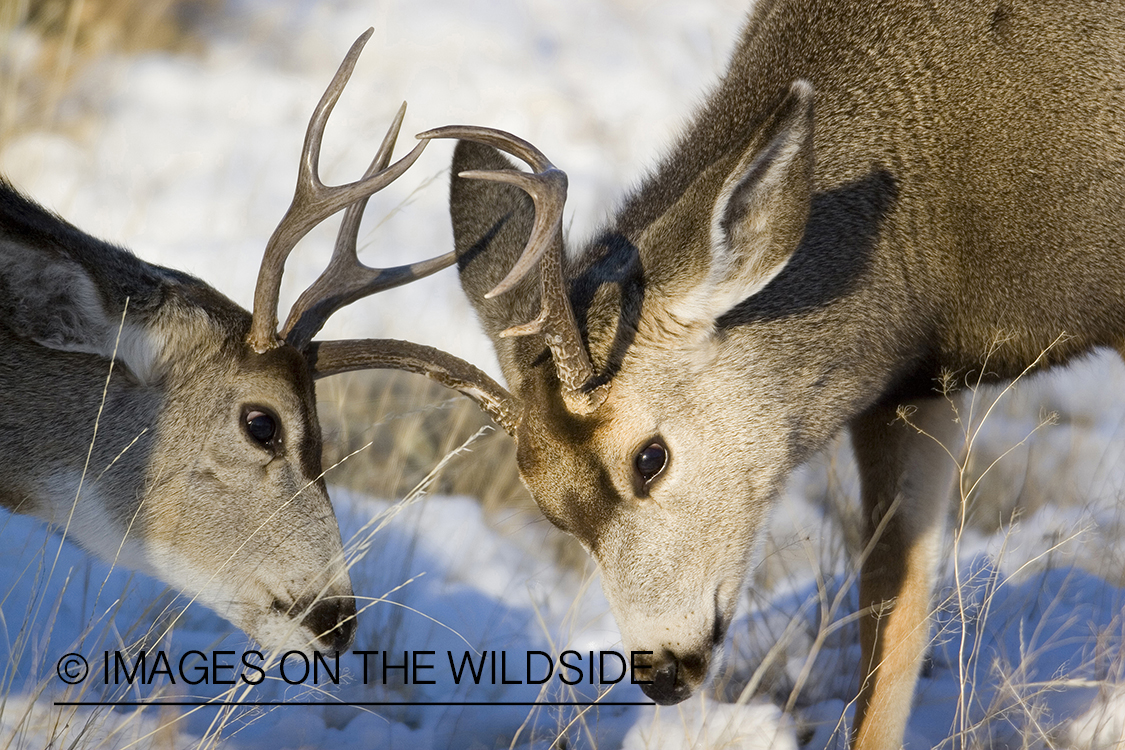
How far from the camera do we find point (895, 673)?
182 inches

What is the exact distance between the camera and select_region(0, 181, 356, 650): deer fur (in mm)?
4102

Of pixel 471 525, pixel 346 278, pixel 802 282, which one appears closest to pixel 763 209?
pixel 802 282

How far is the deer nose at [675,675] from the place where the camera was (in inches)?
151

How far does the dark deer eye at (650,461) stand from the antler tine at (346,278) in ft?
3.71

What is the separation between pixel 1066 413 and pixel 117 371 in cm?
618

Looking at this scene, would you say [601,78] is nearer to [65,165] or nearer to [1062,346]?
[65,165]

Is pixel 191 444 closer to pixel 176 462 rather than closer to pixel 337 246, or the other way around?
pixel 176 462

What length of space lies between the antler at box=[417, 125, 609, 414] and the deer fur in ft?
3.27

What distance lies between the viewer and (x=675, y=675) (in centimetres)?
385

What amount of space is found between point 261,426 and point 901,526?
Result: 239 centimetres

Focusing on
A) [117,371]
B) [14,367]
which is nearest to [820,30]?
[117,371]

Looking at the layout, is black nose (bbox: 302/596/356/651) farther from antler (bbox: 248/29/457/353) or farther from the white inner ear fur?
the white inner ear fur

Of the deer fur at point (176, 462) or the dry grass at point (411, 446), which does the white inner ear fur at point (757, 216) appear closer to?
the deer fur at point (176, 462)

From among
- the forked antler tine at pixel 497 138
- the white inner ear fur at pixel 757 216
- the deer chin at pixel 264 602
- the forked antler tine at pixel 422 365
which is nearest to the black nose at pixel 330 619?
the deer chin at pixel 264 602
